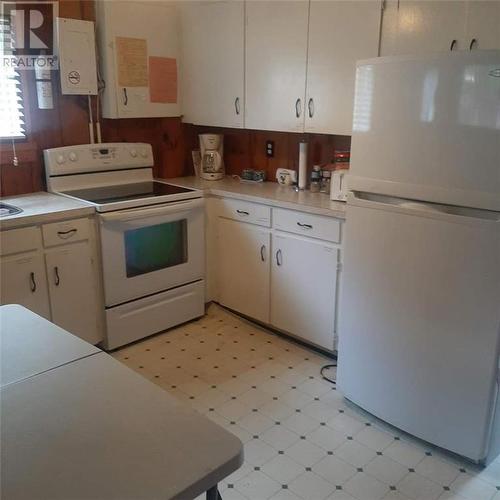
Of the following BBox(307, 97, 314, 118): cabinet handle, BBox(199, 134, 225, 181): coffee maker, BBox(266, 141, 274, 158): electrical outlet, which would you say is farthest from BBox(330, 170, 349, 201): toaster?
BBox(199, 134, 225, 181): coffee maker

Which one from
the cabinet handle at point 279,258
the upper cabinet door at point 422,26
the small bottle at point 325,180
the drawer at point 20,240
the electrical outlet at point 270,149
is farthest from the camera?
the electrical outlet at point 270,149

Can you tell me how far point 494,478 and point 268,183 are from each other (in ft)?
7.22

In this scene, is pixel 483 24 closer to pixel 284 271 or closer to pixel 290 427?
pixel 284 271

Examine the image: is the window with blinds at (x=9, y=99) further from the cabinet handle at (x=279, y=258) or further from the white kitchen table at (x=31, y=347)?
the white kitchen table at (x=31, y=347)

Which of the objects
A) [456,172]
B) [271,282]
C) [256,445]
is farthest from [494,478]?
[271,282]

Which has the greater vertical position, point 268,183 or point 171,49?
point 171,49

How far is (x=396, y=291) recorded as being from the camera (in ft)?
7.09

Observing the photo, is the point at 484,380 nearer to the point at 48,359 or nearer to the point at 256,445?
the point at 256,445

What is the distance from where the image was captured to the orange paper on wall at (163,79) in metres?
3.40

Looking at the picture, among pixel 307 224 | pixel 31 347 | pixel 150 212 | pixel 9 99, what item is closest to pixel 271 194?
pixel 307 224

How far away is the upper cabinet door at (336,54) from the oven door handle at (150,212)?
2.80 feet

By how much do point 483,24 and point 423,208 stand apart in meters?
0.88

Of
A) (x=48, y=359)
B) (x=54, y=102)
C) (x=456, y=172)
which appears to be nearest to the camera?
(x=48, y=359)

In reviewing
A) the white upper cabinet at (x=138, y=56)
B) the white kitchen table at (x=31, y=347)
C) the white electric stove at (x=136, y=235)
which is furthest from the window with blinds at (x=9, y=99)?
the white kitchen table at (x=31, y=347)
